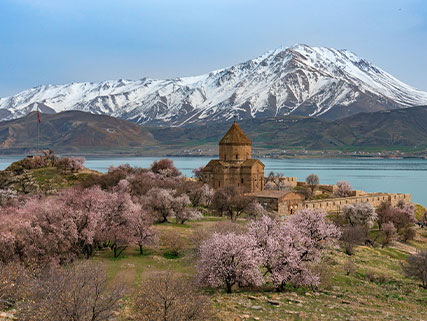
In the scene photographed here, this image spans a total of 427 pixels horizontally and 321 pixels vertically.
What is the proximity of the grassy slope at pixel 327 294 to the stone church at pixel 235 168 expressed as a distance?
30641 mm

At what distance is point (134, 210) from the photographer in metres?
31.9

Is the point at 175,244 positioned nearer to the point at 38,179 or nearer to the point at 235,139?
the point at 235,139

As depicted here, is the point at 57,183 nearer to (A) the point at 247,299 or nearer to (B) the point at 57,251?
(B) the point at 57,251

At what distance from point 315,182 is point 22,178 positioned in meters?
52.6

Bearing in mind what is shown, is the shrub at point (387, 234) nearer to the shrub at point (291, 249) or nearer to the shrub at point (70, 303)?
the shrub at point (291, 249)

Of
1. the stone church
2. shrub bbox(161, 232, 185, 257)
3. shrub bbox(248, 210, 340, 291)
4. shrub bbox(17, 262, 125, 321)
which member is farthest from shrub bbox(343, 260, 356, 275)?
the stone church

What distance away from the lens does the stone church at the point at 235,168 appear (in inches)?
2613

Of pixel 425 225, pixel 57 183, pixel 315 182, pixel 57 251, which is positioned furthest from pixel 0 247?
pixel 315 182

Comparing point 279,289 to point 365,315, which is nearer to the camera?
point 365,315

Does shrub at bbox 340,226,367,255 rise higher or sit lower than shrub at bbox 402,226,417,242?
higher

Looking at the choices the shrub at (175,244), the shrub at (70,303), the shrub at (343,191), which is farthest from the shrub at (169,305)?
the shrub at (343,191)

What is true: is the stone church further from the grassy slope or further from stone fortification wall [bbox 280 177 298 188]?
the grassy slope

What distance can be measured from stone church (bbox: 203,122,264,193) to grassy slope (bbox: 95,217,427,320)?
30641 mm

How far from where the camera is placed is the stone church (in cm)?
6638
